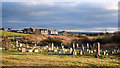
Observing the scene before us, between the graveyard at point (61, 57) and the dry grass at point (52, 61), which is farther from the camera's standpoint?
the graveyard at point (61, 57)

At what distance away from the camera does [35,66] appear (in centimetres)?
1234

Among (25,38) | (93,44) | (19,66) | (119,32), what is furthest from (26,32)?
(19,66)

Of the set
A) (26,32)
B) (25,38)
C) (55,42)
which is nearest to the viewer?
(55,42)

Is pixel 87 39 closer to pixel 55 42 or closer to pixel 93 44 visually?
pixel 93 44

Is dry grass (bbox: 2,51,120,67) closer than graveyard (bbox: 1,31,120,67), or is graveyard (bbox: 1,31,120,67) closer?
dry grass (bbox: 2,51,120,67)

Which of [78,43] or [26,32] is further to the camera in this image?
[26,32]

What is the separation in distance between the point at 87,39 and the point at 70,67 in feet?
74.2

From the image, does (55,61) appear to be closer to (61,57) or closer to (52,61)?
(52,61)

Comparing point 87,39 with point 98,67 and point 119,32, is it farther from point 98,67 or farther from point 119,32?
point 98,67

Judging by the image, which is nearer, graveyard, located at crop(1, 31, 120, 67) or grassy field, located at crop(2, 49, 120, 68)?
grassy field, located at crop(2, 49, 120, 68)

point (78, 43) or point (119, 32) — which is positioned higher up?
point (119, 32)

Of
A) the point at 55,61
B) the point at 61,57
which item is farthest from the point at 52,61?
the point at 61,57

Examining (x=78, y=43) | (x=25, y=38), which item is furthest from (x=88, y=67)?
(x=25, y=38)

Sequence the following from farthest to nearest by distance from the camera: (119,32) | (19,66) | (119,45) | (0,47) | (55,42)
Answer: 1. (55,42)
2. (119,32)
3. (119,45)
4. (0,47)
5. (19,66)
